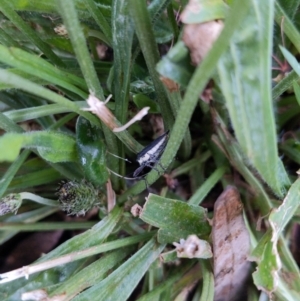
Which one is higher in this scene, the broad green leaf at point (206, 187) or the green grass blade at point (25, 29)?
the green grass blade at point (25, 29)

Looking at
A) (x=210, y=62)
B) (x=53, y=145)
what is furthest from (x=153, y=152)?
(x=210, y=62)

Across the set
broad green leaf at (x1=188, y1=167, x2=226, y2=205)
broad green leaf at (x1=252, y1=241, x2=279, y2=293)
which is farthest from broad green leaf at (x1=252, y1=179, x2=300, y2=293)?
broad green leaf at (x1=188, y1=167, x2=226, y2=205)

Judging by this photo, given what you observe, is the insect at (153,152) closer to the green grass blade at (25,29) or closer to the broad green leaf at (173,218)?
the broad green leaf at (173,218)

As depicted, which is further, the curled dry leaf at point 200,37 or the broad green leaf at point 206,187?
the broad green leaf at point 206,187

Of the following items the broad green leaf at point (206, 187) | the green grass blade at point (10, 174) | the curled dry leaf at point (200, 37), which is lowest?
the broad green leaf at point (206, 187)

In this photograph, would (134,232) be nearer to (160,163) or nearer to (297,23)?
(160,163)

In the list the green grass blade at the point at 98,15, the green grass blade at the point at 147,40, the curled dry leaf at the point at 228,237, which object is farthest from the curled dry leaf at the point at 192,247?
the green grass blade at the point at 98,15

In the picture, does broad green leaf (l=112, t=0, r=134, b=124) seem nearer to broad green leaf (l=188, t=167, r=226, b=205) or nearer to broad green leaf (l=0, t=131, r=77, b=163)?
broad green leaf (l=0, t=131, r=77, b=163)
